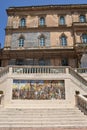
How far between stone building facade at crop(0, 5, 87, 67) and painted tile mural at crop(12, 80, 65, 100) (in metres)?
11.6

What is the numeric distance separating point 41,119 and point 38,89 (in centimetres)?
461

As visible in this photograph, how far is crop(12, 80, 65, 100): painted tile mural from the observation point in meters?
17.3

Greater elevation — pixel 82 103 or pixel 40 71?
pixel 40 71

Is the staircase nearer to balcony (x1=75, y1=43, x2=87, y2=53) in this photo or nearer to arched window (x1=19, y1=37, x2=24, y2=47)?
balcony (x1=75, y1=43, x2=87, y2=53)

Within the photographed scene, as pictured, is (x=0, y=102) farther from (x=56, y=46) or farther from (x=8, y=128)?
(x=56, y=46)

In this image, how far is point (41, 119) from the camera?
13211 millimetres

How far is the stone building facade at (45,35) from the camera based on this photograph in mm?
30094

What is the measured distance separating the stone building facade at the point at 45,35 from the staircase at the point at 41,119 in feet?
→ 50.4

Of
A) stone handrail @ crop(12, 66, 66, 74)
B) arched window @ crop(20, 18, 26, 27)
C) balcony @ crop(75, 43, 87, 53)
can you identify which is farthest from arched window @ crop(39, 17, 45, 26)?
stone handrail @ crop(12, 66, 66, 74)

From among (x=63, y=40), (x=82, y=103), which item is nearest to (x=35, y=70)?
(x=82, y=103)

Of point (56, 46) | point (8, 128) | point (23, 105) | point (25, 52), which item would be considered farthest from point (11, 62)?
point (8, 128)

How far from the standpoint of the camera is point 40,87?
17.8 m

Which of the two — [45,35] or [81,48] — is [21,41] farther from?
[81,48]

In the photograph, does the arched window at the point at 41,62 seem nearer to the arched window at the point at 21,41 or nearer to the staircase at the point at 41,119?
the arched window at the point at 21,41
